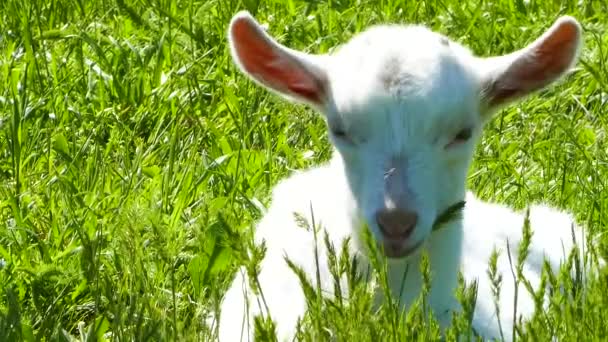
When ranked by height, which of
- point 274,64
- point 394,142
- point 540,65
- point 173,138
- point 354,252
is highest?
point 173,138

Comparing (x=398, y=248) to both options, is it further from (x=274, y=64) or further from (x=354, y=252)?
(x=274, y=64)

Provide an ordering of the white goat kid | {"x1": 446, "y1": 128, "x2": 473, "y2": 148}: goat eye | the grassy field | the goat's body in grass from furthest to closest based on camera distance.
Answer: the grassy field, the goat's body in grass, {"x1": 446, "y1": 128, "x2": 473, "y2": 148}: goat eye, the white goat kid

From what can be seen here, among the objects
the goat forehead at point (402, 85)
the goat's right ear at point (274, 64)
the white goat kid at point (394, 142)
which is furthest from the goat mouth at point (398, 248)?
the goat's right ear at point (274, 64)

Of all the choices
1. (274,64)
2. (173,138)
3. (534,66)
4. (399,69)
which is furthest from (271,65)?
(173,138)

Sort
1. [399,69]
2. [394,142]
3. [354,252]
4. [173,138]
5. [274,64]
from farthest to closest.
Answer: [173,138]
[274,64]
[354,252]
[399,69]
[394,142]

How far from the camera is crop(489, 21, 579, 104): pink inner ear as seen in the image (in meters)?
4.69

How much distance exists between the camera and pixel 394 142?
427 centimetres

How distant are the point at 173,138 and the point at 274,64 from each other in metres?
1.27

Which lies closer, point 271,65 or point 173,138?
point 271,65

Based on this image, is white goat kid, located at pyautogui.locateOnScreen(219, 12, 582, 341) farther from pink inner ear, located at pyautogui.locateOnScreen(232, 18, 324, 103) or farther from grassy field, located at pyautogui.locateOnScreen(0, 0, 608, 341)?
grassy field, located at pyautogui.locateOnScreen(0, 0, 608, 341)

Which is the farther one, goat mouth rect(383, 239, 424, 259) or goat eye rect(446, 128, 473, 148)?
goat eye rect(446, 128, 473, 148)

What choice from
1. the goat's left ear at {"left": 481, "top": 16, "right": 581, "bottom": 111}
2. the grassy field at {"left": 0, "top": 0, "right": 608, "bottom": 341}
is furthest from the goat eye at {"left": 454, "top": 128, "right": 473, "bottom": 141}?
the grassy field at {"left": 0, "top": 0, "right": 608, "bottom": 341}

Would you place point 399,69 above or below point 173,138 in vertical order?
below

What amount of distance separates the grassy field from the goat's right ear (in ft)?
1.33
